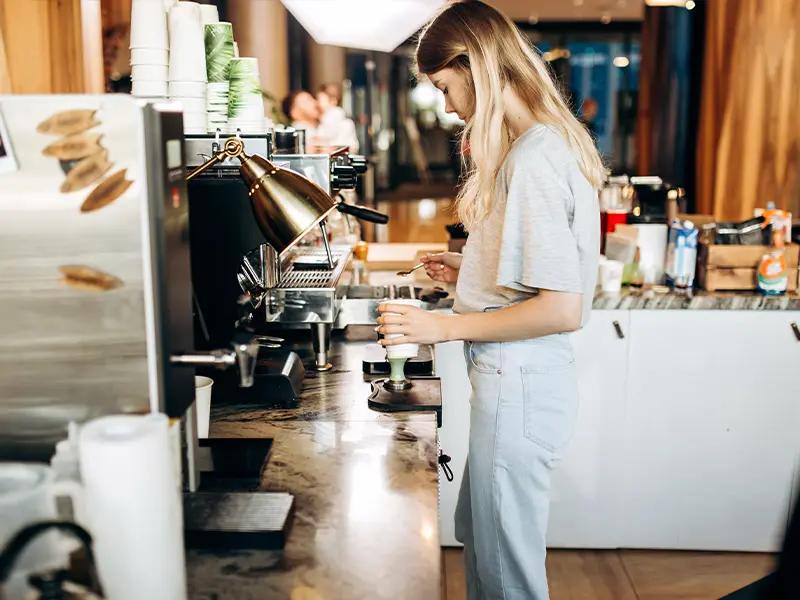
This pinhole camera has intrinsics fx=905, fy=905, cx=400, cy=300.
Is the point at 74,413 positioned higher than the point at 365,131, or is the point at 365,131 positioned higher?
the point at 365,131

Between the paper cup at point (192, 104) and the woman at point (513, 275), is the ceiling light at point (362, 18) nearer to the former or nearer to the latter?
the paper cup at point (192, 104)

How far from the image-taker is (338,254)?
114 inches

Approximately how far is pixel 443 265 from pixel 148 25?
3.04ft

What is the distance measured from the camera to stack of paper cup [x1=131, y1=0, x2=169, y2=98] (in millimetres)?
2143

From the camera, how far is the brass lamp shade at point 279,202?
68.4 inches

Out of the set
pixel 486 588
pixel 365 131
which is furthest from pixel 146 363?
pixel 365 131

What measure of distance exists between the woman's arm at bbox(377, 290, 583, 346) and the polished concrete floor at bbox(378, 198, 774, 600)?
3.82 ft

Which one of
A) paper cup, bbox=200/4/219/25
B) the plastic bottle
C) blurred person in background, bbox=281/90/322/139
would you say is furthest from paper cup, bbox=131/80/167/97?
blurred person in background, bbox=281/90/322/139

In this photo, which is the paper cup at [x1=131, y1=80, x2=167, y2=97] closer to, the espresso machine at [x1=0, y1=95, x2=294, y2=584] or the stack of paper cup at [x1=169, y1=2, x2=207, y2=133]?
the stack of paper cup at [x1=169, y1=2, x2=207, y2=133]

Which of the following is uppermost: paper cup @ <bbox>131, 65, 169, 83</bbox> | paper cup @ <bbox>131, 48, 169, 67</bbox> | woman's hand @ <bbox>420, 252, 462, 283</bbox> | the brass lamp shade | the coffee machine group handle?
paper cup @ <bbox>131, 48, 169, 67</bbox>

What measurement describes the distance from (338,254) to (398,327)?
1154 mm

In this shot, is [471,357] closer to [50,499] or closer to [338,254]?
[50,499]

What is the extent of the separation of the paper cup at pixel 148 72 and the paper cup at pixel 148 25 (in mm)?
47

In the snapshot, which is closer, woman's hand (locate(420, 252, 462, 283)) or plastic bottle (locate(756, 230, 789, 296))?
woman's hand (locate(420, 252, 462, 283))
